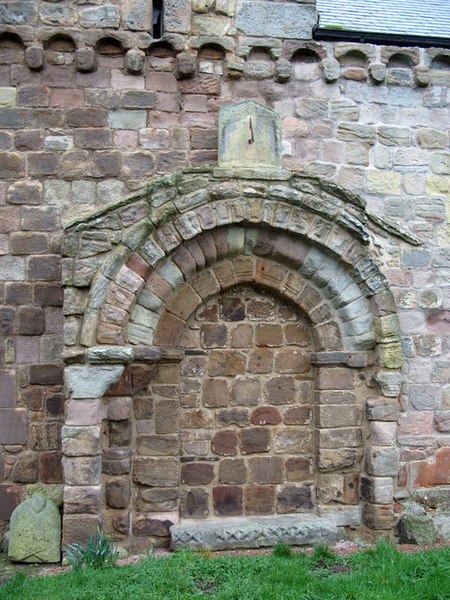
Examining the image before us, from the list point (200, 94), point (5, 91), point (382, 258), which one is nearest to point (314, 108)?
point (200, 94)

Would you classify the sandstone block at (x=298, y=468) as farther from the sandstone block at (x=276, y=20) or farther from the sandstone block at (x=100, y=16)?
the sandstone block at (x=100, y=16)

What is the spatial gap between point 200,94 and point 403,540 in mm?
4435

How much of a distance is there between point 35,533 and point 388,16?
6.51 m

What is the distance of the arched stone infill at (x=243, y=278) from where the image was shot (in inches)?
207

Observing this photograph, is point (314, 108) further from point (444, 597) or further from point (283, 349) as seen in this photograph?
point (444, 597)

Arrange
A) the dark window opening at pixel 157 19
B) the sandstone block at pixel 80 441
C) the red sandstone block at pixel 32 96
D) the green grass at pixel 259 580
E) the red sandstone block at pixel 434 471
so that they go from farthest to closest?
the dark window opening at pixel 157 19 < the red sandstone block at pixel 434 471 < the red sandstone block at pixel 32 96 < the sandstone block at pixel 80 441 < the green grass at pixel 259 580

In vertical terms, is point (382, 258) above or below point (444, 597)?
above

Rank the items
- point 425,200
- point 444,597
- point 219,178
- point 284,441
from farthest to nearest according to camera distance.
Result: point 425,200, point 284,441, point 219,178, point 444,597

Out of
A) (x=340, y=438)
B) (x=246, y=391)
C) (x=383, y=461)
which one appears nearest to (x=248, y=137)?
(x=246, y=391)

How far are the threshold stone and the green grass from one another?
0.25 meters

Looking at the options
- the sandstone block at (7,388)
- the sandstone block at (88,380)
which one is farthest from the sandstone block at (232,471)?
the sandstone block at (7,388)

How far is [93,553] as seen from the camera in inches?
196

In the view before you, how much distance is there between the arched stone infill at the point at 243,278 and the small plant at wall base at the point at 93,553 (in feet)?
0.86

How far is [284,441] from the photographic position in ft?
19.6
